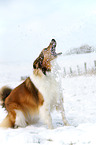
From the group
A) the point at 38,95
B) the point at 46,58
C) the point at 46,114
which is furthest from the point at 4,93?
the point at 46,58

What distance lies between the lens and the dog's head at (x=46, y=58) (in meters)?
4.71

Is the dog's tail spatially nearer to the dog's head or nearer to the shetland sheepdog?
the shetland sheepdog

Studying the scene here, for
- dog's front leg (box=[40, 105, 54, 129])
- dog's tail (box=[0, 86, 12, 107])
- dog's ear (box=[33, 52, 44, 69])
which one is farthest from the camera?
dog's tail (box=[0, 86, 12, 107])

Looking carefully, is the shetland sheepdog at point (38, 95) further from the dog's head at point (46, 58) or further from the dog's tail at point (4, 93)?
the dog's tail at point (4, 93)

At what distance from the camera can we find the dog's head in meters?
4.71

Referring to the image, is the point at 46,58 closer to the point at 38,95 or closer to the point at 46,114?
the point at 38,95

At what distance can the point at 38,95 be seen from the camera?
15.9 ft

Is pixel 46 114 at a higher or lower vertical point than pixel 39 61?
lower

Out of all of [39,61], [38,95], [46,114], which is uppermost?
[39,61]

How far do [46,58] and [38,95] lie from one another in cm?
96

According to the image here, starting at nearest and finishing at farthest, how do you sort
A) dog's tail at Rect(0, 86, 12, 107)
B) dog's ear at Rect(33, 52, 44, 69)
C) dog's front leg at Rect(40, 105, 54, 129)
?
1. dog's ear at Rect(33, 52, 44, 69)
2. dog's front leg at Rect(40, 105, 54, 129)
3. dog's tail at Rect(0, 86, 12, 107)

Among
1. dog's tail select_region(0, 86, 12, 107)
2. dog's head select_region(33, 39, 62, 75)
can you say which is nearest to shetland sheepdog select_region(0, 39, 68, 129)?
dog's head select_region(33, 39, 62, 75)

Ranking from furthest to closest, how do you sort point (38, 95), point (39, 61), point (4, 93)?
point (4, 93)
point (38, 95)
point (39, 61)

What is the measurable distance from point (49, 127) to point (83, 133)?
1.20 meters
